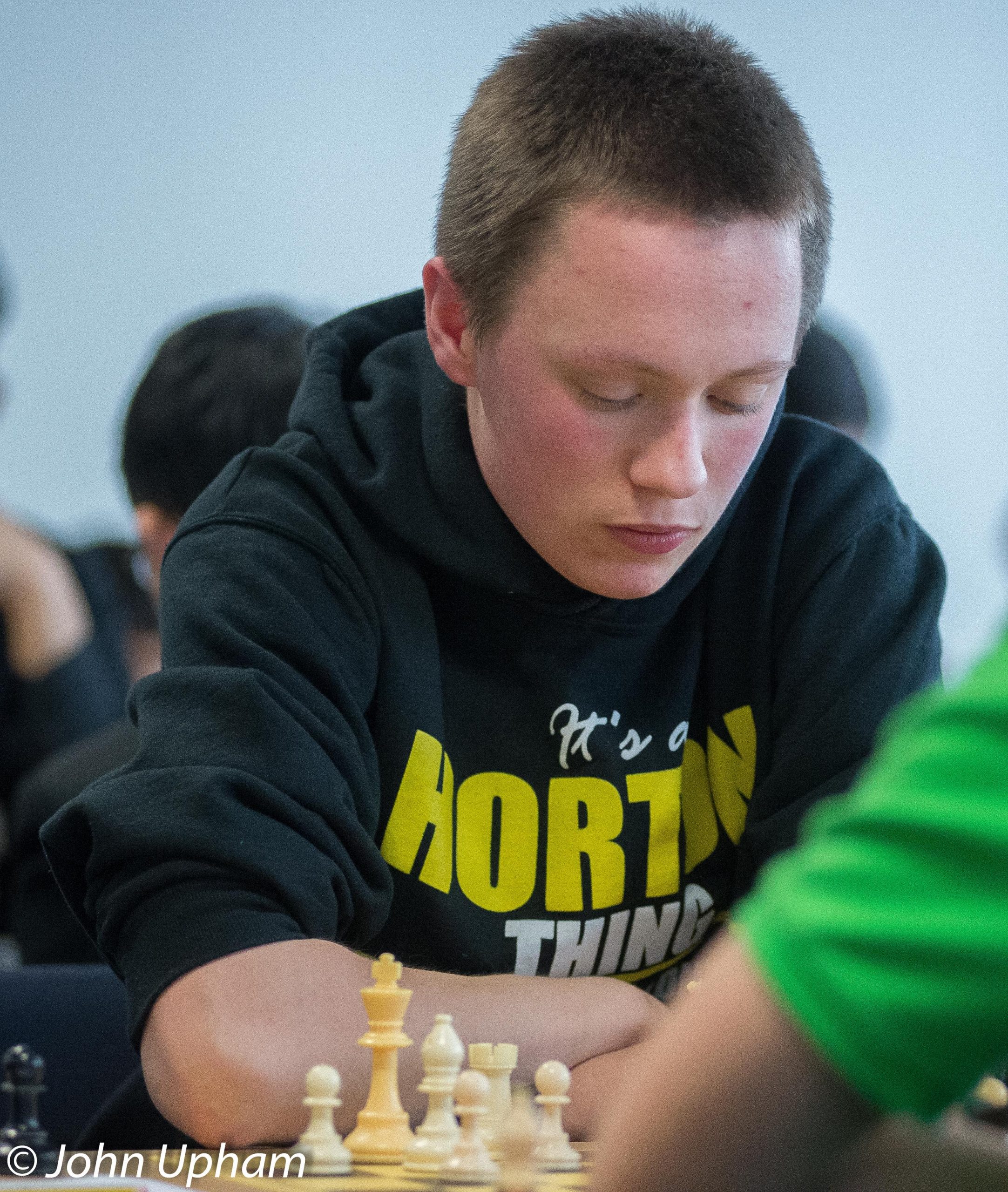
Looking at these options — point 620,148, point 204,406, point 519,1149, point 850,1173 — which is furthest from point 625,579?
point 204,406

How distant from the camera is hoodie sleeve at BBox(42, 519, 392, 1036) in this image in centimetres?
119

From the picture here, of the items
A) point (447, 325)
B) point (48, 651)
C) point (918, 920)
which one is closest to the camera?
point (918, 920)

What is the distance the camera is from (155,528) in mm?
2240

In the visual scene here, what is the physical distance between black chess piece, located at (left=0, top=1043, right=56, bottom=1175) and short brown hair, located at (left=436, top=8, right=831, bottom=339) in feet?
2.45

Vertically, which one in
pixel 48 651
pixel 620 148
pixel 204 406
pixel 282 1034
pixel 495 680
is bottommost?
pixel 48 651

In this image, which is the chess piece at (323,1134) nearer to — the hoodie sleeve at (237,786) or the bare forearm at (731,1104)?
the hoodie sleeve at (237,786)

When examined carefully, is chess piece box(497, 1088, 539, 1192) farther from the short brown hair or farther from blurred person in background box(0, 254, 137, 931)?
blurred person in background box(0, 254, 137, 931)

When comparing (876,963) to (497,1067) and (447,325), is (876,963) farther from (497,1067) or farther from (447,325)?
(447,325)

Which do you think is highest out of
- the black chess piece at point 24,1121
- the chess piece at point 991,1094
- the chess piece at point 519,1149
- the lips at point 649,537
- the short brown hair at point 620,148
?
the short brown hair at point 620,148

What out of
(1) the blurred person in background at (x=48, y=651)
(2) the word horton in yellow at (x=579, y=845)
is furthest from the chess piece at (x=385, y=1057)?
(1) the blurred person in background at (x=48, y=651)

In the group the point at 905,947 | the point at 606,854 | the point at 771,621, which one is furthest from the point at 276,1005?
the point at 905,947

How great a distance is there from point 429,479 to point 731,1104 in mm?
1080

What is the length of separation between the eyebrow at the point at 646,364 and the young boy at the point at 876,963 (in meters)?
0.77

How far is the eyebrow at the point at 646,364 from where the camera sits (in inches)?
47.7
